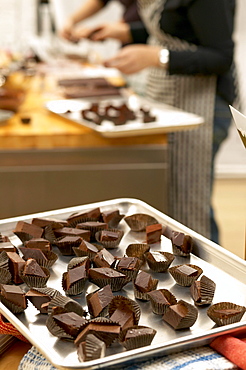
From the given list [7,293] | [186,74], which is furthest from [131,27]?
[7,293]

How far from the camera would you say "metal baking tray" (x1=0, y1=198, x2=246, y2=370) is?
62 centimetres

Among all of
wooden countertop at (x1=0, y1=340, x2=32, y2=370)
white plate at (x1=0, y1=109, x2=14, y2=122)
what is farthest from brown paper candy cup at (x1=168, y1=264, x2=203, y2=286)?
white plate at (x1=0, y1=109, x2=14, y2=122)

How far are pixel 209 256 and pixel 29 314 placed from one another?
263 millimetres

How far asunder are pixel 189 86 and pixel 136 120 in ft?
1.42

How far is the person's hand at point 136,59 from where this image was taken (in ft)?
7.00

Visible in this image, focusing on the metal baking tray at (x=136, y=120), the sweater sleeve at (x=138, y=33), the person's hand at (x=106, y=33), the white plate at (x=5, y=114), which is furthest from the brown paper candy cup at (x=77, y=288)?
the sweater sleeve at (x=138, y=33)

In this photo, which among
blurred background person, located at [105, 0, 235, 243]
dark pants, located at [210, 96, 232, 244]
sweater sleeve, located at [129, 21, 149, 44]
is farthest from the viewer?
sweater sleeve, located at [129, 21, 149, 44]

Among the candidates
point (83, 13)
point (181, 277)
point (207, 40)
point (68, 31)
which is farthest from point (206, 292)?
point (83, 13)

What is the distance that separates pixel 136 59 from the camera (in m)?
2.14

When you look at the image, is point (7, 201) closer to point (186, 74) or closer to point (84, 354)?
point (186, 74)

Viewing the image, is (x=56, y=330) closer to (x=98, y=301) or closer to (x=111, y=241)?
(x=98, y=301)

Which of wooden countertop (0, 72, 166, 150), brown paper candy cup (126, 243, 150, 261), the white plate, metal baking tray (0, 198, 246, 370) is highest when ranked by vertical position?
brown paper candy cup (126, 243, 150, 261)

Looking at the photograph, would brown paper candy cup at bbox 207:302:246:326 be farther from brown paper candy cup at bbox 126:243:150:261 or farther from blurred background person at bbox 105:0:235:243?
blurred background person at bbox 105:0:235:243

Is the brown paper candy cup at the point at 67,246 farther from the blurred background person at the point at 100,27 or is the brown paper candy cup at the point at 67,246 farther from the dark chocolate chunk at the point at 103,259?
the blurred background person at the point at 100,27
